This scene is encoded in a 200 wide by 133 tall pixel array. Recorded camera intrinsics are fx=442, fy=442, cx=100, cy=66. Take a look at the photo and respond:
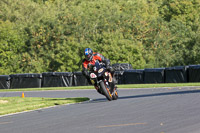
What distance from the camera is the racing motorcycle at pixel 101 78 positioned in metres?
14.6

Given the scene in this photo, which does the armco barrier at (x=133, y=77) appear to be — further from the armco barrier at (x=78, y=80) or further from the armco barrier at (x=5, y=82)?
the armco barrier at (x=5, y=82)

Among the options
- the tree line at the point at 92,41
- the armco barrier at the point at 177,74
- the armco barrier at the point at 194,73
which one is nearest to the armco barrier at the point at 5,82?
the armco barrier at the point at 177,74

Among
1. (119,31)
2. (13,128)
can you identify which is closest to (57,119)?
(13,128)

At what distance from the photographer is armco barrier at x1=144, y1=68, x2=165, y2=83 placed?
Answer: 3028 centimetres

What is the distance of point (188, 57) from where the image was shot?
195ft

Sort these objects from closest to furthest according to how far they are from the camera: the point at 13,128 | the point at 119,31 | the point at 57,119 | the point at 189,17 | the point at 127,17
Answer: the point at 13,128 → the point at 57,119 → the point at 119,31 → the point at 127,17 → the point at 189,17

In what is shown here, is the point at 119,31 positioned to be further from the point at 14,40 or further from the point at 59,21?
the point at 14,40

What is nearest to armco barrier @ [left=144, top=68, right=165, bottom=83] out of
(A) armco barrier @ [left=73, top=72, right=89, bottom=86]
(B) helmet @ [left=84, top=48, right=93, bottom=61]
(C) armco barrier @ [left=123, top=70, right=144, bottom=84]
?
(C) armco barrier @ [left=123, top=70, right=144, bottom=84]

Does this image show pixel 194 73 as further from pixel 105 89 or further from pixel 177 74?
pixel 105 89

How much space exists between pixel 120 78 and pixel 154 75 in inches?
138

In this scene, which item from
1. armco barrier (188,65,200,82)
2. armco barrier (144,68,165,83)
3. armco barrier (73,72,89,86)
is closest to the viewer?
armco barrier (188,65,200,82)

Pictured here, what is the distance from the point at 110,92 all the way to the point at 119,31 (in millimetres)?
42292

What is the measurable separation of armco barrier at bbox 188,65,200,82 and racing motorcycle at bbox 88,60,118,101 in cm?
1447

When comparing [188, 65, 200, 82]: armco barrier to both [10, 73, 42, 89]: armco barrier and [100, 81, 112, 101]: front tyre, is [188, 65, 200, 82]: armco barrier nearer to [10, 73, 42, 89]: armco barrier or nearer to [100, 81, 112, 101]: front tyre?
[10, 73, 42, 89]: armco barrier
